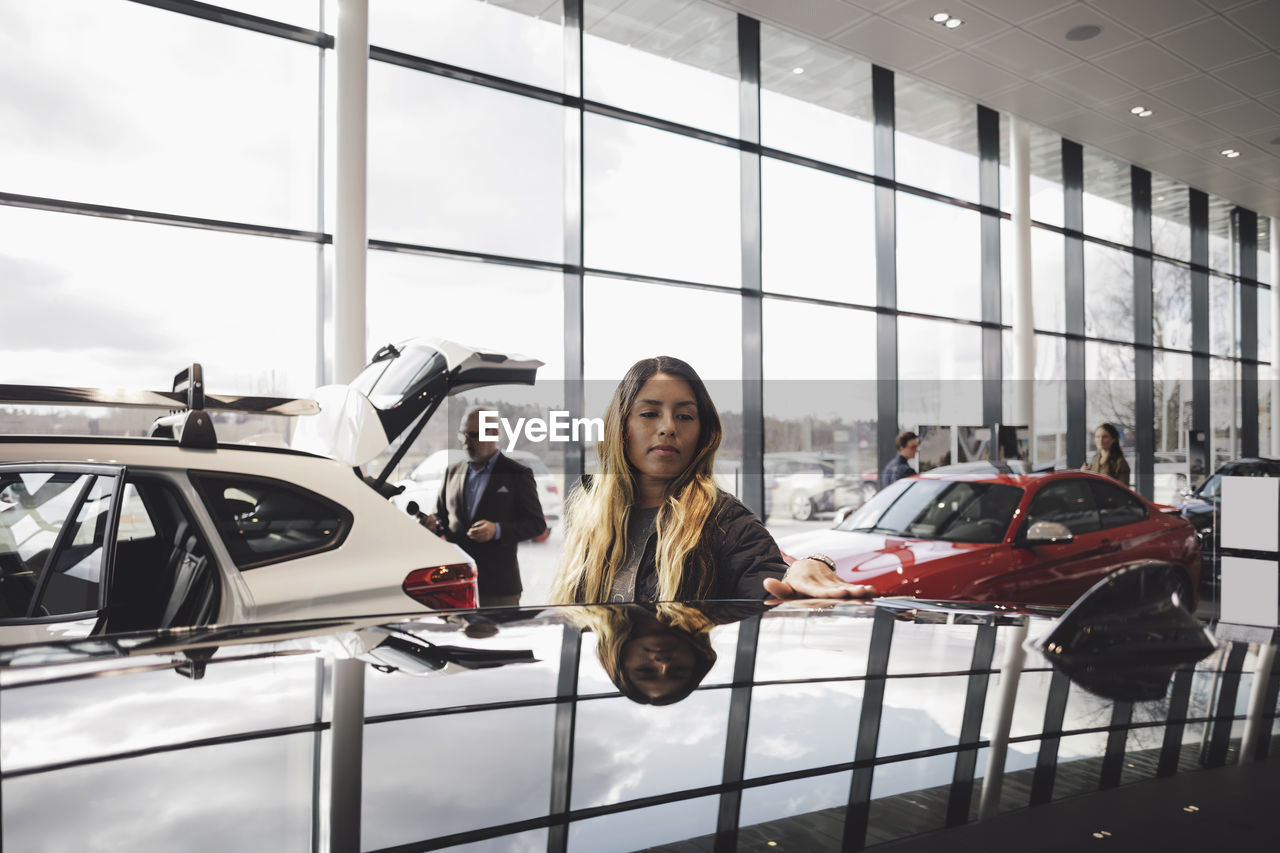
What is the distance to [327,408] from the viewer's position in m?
3.33

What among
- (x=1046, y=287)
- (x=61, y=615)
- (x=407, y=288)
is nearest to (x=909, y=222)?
(x=1046, y=287)

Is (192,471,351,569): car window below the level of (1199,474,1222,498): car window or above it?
above

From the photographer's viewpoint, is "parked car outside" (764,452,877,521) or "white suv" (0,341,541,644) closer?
"white suv" (0,341,541,644)

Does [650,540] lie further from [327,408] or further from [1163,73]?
[1163,73]

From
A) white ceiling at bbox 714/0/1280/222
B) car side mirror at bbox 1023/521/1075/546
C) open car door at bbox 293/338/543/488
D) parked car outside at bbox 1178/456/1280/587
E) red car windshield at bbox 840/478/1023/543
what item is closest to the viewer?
open car door at bbox 293/338/543/488

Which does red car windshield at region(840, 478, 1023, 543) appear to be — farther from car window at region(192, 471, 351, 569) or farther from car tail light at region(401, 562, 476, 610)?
car window at region(192, 471, 351, 569)

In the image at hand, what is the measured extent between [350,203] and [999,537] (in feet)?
14.9

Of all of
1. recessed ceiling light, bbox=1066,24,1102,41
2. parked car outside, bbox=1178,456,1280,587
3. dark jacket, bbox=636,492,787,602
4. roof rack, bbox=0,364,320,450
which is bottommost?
parked car outside, bbox=1178,456,1280,587

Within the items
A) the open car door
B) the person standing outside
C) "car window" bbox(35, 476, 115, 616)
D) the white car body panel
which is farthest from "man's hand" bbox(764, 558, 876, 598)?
the person standing outside

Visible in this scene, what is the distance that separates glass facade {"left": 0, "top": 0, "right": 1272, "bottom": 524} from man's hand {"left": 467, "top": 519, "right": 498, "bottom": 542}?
2210mm

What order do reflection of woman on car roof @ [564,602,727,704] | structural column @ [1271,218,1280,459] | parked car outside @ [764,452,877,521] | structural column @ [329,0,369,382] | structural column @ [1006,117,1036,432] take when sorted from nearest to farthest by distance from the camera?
1. reflection of woman on car roof @ [564,602,727,704]
2. structural column @ [329,0,369,382]
3. parked car outside @ [764,452,877,521]
4. structural column @ [1006,117,1036,432]
5. structural column @ [1271,218,1280,459]

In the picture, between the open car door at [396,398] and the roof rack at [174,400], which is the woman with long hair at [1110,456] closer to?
the open car door at [396,398]

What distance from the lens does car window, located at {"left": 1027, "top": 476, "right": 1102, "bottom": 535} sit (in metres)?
4.26

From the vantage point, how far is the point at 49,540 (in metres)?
2.06
